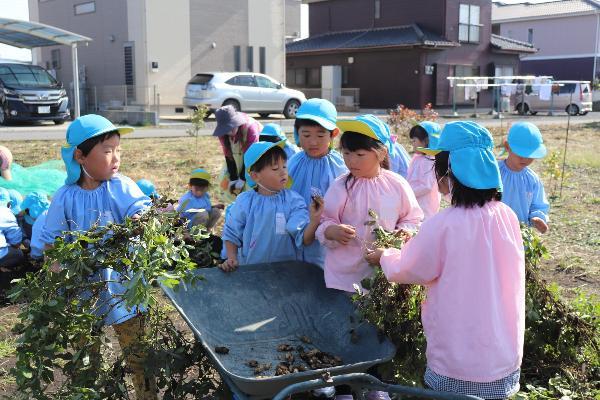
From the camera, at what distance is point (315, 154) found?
3.69 m

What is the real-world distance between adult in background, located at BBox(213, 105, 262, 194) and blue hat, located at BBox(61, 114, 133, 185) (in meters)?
1.87

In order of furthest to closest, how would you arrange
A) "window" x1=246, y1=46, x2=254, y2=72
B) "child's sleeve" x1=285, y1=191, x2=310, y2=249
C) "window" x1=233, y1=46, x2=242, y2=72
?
"window" x1=246, y1=46, x2=254, y2=72
"window" x1=233, y1=46, x2=242, y2=72
"child's sleeve" x1=285, y1=191, x2=310, y2=249

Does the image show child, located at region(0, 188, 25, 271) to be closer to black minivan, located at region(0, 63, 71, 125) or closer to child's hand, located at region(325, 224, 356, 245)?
child's hand, located at region(325, 224, 356, 245)

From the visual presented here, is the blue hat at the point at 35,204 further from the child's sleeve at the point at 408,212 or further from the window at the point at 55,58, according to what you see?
the window at the point at 55,58

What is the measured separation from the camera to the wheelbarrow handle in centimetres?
189

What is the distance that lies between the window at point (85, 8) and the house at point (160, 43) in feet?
0.13

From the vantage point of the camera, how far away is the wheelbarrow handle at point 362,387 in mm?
1888

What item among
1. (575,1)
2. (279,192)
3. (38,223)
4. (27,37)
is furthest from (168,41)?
(575,1)

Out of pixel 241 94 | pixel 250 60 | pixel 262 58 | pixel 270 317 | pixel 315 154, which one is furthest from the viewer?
pixel 262 58

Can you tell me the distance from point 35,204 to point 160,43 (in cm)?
1954

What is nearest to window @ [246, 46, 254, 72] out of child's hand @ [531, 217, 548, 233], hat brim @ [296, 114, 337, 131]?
child's hand @ [531, 217, 548, 233]

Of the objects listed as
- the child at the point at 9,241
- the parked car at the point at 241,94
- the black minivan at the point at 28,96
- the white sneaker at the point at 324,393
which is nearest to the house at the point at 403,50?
the parked car at the point at 241,94

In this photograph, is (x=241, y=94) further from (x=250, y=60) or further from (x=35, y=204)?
(x=35, y=204)

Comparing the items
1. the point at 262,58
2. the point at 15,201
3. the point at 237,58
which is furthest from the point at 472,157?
the point at 262,58
